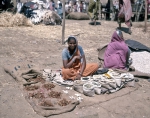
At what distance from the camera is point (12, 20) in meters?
10.4

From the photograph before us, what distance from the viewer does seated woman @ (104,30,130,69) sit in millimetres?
5531

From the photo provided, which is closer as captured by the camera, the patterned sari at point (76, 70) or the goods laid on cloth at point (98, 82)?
the goods laid on cloth at point (98, 82)

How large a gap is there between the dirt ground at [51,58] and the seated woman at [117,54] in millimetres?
595

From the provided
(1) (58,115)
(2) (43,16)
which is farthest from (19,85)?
(2) (43,16)

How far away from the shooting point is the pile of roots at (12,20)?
10.3m

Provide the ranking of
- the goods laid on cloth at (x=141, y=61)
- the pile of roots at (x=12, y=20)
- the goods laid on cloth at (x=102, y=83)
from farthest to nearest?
the pile of roots at (x=12, y=20)
the goods laid on cloth at (x=141, y=61)
the goods laid on cloth at (x=102, y=83)

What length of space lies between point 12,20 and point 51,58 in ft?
15.3

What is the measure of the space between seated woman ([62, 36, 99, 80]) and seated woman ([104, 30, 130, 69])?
2.35ft

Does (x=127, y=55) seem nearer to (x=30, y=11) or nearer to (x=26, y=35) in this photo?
(x=26, y=35)

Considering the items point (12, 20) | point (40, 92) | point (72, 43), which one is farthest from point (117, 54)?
point (12, 20)

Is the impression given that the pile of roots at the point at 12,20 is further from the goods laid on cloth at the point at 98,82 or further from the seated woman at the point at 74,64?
the seated woman at the point at 74,64

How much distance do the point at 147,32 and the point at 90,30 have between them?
2552 millimetres

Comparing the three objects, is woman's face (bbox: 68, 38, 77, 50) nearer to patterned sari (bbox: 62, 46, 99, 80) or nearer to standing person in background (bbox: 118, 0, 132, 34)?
patterned sari (bbox: 62, 46, 99, 80)

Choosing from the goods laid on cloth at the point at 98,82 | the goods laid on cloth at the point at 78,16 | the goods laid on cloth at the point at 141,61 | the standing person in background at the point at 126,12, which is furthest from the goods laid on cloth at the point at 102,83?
the goods laid on cloth at the point at 78,16
